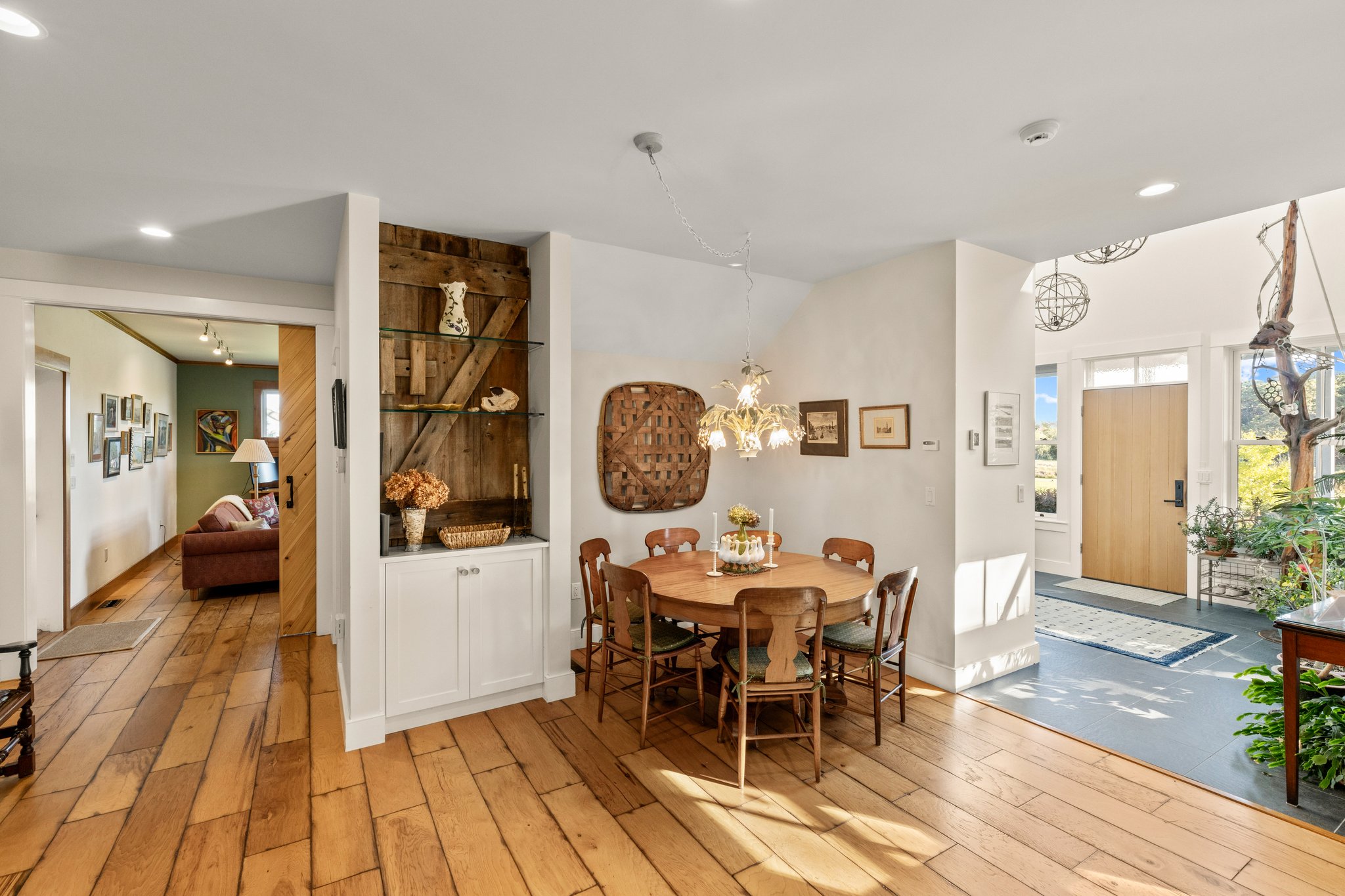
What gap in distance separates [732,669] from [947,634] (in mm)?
1566

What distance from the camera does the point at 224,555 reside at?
5418 mm

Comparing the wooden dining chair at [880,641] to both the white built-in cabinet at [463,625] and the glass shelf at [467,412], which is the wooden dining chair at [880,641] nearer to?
the white built-in cabinet at [463,625]

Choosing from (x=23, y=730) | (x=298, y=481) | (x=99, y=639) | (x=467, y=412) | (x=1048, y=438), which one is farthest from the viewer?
(x=1048, y=438)

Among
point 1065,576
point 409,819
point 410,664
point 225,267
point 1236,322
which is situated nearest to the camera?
point 409,819

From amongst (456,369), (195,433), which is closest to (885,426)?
(456,369)

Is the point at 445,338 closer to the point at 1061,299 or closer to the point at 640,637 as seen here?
the point at 640,637

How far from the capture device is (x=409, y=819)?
90.9 inches

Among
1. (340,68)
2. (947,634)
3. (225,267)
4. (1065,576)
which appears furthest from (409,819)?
(1065,576)

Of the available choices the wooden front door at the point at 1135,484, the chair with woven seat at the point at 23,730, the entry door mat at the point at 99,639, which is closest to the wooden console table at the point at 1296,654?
the wooden front door at the point at 1135,484

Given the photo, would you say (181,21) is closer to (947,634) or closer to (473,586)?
(473,586)

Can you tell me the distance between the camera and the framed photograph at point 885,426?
3785mm

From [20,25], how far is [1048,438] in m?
7.42

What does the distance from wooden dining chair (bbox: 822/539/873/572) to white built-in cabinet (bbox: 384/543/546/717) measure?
1.74 meters

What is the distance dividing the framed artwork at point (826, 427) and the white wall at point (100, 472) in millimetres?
5497
